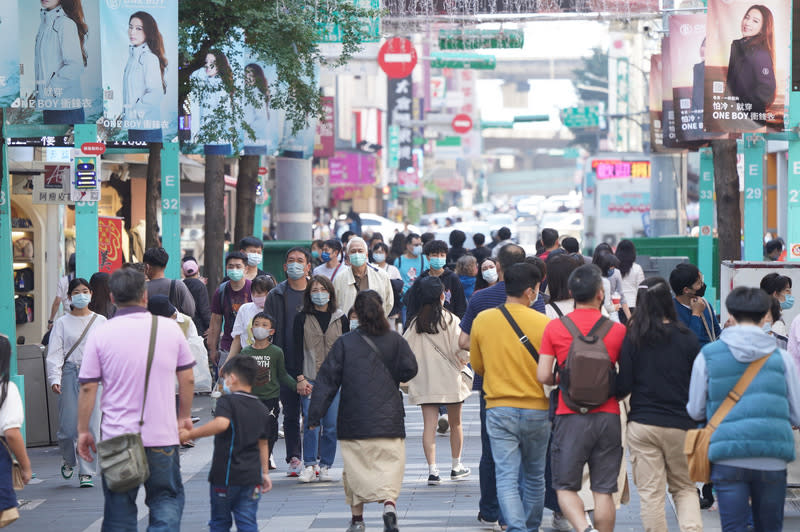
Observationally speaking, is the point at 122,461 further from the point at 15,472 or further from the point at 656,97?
the point at 656,97

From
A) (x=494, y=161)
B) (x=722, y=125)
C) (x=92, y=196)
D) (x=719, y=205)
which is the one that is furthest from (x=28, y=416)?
(x=494, y=161)

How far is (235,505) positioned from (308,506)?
2550mm

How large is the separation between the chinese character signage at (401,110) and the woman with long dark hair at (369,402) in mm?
64229

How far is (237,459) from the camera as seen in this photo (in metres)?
7.46

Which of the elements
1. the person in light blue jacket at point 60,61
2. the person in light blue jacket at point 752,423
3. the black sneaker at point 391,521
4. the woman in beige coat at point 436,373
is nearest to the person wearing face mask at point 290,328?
the woman in beige coat at point 436,373

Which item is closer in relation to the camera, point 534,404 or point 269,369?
point 534,404

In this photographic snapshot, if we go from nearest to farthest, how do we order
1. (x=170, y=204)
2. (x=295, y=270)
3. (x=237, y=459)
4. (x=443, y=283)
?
1. (x=237, y=459)
2. (x=295, y=270)
3. (x=443, y=283)
4. (x=170, y=204)

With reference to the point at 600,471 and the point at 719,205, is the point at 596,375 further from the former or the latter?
the point at 719,205

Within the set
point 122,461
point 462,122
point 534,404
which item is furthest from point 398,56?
point 462,122

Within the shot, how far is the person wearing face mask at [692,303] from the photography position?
352 inches

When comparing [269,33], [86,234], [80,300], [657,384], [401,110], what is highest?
[401,110]

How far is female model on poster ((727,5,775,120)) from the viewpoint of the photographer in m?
15.9

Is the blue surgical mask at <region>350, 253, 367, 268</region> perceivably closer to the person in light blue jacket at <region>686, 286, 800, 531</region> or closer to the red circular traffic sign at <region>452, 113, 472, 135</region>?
the person in light blue jacket at <region>686, 286, 800, 531</region>

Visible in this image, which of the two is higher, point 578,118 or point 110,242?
point 578,118
